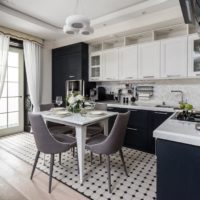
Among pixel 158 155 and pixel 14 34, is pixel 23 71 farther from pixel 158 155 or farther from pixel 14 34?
pixel 158 155

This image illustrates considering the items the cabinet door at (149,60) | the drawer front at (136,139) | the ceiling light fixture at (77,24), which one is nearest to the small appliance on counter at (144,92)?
the cabinet door at (149,60)

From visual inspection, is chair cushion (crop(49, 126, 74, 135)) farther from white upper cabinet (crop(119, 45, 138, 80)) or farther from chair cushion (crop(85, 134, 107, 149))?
white upper cabinet (crop(119, 45, 138, 80))

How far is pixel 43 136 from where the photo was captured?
187cm

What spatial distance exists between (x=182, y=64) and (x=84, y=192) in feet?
8.14

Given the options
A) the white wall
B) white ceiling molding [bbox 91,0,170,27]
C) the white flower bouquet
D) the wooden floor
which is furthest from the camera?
the white wall

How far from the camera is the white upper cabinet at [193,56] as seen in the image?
2613 mm

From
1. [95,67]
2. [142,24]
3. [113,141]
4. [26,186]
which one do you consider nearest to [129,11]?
[142,24]

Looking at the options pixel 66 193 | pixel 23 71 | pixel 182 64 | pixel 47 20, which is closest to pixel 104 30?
pixel 47 20

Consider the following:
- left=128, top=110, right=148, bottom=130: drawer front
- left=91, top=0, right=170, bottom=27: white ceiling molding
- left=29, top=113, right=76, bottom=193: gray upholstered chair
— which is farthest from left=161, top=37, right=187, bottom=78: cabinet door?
left=29, top=113, right=76, bottom=193: gray upholstered chair

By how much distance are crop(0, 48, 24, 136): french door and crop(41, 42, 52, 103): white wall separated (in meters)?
0.52

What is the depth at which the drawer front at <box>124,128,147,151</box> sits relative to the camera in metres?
2.97

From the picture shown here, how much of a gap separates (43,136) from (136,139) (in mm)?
1839

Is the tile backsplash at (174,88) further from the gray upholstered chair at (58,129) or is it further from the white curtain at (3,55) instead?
the white curtain at (3,55)

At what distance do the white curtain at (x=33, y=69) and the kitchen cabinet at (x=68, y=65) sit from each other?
48cm
